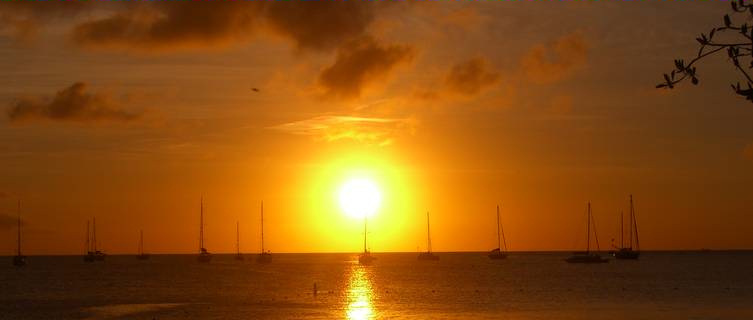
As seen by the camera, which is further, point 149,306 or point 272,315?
point 149,306

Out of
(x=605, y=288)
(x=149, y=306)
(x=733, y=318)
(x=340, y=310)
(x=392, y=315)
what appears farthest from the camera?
(x=605, y=288)

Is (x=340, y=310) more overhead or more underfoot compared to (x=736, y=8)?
more underfoot

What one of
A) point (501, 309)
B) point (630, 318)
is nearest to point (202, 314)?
point (501, 309)

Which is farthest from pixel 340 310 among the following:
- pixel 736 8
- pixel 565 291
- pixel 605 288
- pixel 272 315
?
pixel 736 8

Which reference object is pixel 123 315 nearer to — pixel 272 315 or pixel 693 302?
pixel 272 315

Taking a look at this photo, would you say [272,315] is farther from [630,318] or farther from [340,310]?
[630,318]

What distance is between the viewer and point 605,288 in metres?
129

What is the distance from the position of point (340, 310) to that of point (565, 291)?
44.2m

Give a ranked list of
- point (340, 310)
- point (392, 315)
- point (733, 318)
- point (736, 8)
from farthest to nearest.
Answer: point (340, 310) → point (392, 315) → point (733, 318) → point (736, 8)

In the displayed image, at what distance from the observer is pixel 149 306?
95125 millimetres

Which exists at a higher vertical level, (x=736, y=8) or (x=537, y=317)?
(x=736, y=8)

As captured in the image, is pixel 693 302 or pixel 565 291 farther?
pixel 565 291

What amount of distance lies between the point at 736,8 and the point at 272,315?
73.6 meters

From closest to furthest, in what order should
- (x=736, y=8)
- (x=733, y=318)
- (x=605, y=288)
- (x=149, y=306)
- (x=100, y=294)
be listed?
(x=736, y=8) → (x=733, y=318) → (x=149, y=306) → (x=100, y=294) → (x=605, y=288)
